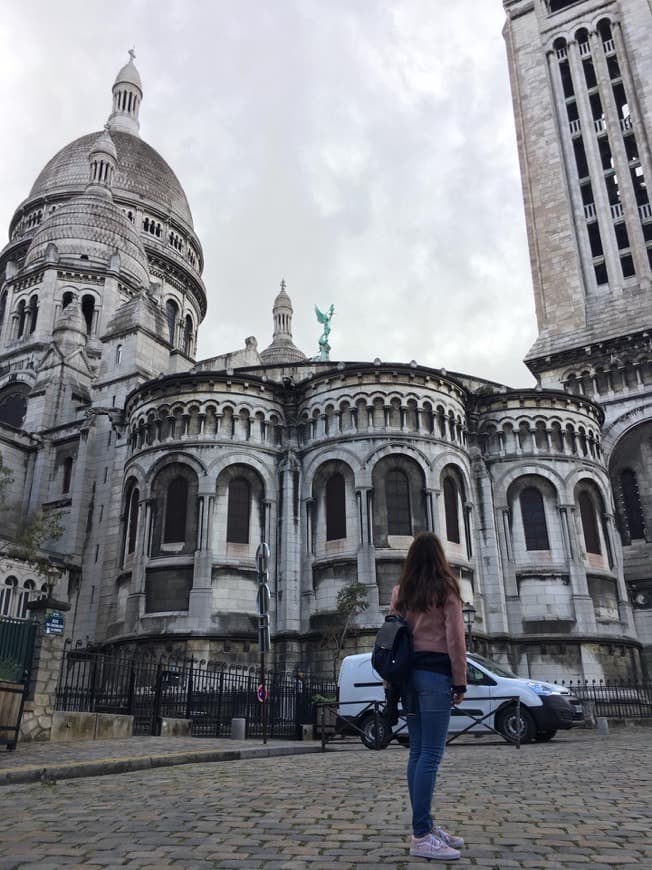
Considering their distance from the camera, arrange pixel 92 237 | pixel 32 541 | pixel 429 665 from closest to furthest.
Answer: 1. pixel 429 665
2. pixel 32 541
3. pixel 92 237

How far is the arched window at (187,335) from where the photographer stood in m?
67.1

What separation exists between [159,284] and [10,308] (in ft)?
41.3

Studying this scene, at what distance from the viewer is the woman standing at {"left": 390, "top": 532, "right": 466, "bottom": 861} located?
5186 millimetres

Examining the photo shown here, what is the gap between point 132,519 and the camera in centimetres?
3431

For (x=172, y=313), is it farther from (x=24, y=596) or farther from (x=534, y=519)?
(x=534, y=519)

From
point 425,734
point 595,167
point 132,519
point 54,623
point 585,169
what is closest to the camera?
point 425,734

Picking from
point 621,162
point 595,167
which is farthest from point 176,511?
point 621,162

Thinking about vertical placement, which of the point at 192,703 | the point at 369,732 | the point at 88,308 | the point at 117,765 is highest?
the point at 88,308

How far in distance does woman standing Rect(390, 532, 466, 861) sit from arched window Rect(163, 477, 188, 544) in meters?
27.2

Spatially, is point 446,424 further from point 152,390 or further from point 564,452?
point 152,390

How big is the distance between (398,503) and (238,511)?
7.08 metres

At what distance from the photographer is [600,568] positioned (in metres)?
33.7

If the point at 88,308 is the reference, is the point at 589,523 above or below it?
below

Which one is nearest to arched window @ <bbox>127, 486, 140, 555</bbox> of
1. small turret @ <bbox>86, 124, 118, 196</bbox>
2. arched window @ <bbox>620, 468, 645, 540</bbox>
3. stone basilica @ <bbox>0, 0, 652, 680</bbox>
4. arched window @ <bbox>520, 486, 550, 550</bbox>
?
stone basilica @ <bbox>0, 0, 652, 680</bbox>
